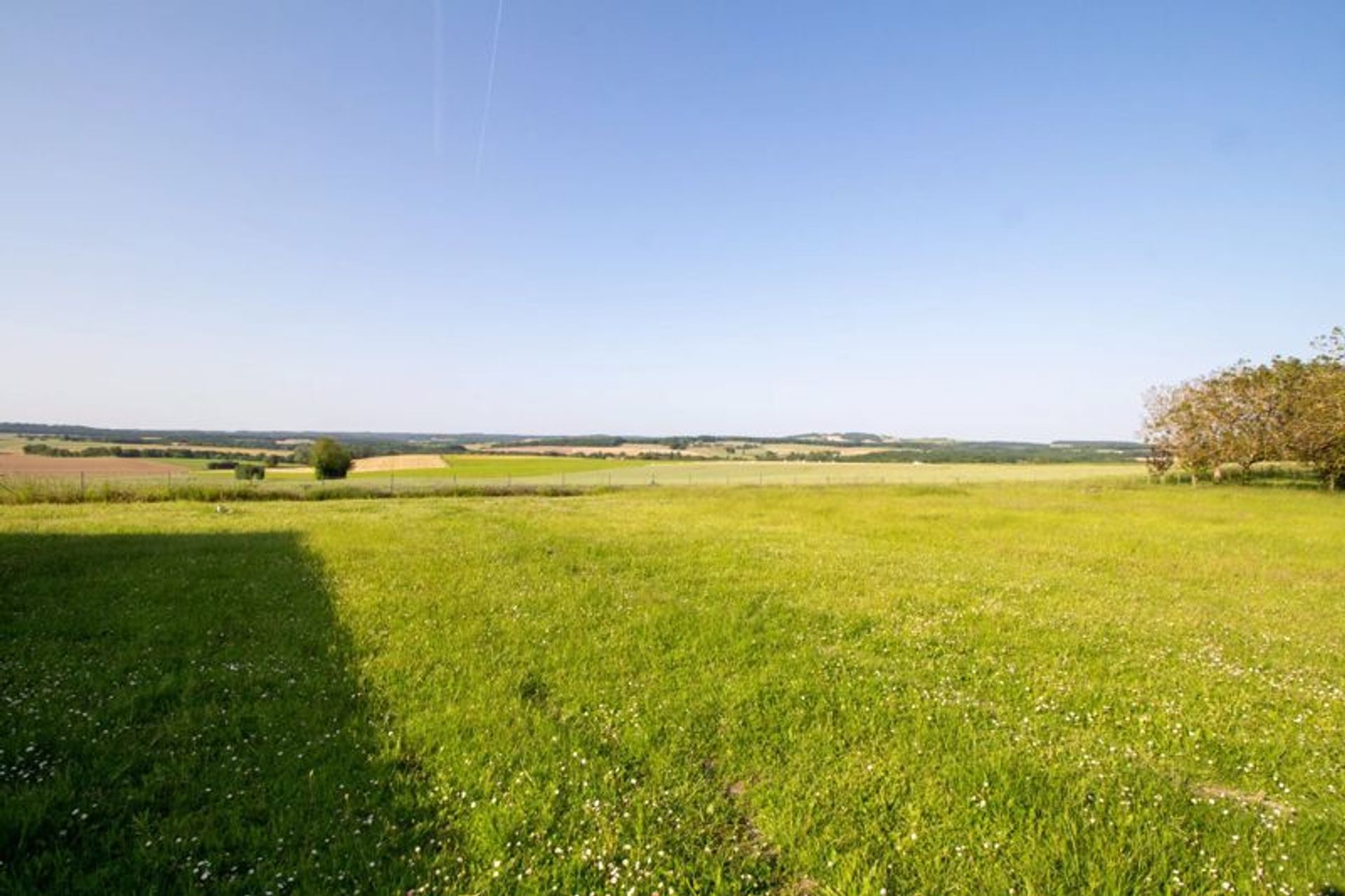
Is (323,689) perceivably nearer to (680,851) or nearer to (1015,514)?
(680,851)

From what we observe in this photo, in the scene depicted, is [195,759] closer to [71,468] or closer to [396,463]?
[71,468]

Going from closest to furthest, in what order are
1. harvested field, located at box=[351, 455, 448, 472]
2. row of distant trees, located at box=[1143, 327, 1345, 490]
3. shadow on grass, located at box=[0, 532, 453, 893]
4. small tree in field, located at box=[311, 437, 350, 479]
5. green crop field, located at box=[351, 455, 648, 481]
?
1. shadow on grass, located at box=[0, 532, 453, 893]
2. row of distant trees, located at box=[1143, 327, 1345, 490]
3. green crop field, located at box=[351, 455, 648, 481]
4. small tree in field, located at box=[311, 437, 350, 479]
5. harvested field, located at box=[351, 455, 448, 472]

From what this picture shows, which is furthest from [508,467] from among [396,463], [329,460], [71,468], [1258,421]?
[1258,421]

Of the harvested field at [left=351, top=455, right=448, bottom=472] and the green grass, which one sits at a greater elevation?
the green grass

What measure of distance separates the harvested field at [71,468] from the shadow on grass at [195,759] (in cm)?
4580

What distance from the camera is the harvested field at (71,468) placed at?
4205cm

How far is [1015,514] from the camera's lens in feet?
95.8

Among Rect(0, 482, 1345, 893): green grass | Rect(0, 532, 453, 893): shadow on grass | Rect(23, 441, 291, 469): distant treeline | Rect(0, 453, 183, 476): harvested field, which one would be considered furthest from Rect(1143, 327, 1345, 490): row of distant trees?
Rect(23, 441, 291, 469): distant treeline

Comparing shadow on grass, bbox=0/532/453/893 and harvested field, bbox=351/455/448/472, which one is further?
harvested field, bbox=351/455/448/472

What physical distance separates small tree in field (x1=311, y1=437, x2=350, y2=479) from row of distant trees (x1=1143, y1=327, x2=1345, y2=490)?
95633mm

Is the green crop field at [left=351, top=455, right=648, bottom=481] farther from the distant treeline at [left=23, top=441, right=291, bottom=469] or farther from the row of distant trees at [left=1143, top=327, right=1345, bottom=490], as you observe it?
the row of distant trees at [left=1143, top=327, right=1345, bottom=490]

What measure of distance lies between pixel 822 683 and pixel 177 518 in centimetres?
3012

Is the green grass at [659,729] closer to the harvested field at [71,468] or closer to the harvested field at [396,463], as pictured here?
the harvested field at [71,468]

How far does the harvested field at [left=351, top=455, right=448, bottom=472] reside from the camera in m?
89.2
